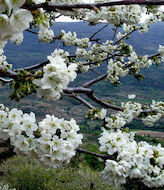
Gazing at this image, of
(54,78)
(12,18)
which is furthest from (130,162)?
(12,18)

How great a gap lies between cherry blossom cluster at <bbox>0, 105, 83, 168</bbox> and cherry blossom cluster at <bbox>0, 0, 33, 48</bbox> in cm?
140

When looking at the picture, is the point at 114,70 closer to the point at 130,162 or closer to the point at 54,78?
the point at 130,162

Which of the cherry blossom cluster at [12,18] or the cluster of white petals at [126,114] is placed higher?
the cherry blossom cluster at [12,18]

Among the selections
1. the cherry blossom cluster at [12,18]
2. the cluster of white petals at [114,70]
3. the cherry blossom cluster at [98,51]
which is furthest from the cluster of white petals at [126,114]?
the cherry blossom cluster at [12,18]

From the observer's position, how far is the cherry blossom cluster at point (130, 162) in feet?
8.38

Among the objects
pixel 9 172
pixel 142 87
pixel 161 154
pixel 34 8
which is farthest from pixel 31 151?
pixel 142 87

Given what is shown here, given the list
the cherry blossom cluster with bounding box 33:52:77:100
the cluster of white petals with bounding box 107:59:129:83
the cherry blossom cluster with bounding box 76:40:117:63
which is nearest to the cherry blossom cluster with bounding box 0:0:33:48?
A: the cherry blossom cluster with bounding box 33:52:77:100

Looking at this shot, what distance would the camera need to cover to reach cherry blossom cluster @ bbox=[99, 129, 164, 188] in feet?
8.38

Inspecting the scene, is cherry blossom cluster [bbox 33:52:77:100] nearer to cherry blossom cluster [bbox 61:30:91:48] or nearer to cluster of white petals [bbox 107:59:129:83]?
cluster of white petals [bbox 107:59:129:83]

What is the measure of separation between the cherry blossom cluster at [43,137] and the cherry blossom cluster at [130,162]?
0.36 metres

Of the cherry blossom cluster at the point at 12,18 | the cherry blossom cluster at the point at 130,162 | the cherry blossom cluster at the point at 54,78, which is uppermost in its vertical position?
the cherry blossom cluster at the point at 12,18

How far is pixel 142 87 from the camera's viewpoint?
411 feet

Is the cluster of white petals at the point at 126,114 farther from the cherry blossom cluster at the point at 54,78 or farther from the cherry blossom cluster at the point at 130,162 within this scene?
the cherry blossom cluster at the point at 54,78

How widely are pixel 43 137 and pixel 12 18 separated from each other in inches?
60.6
